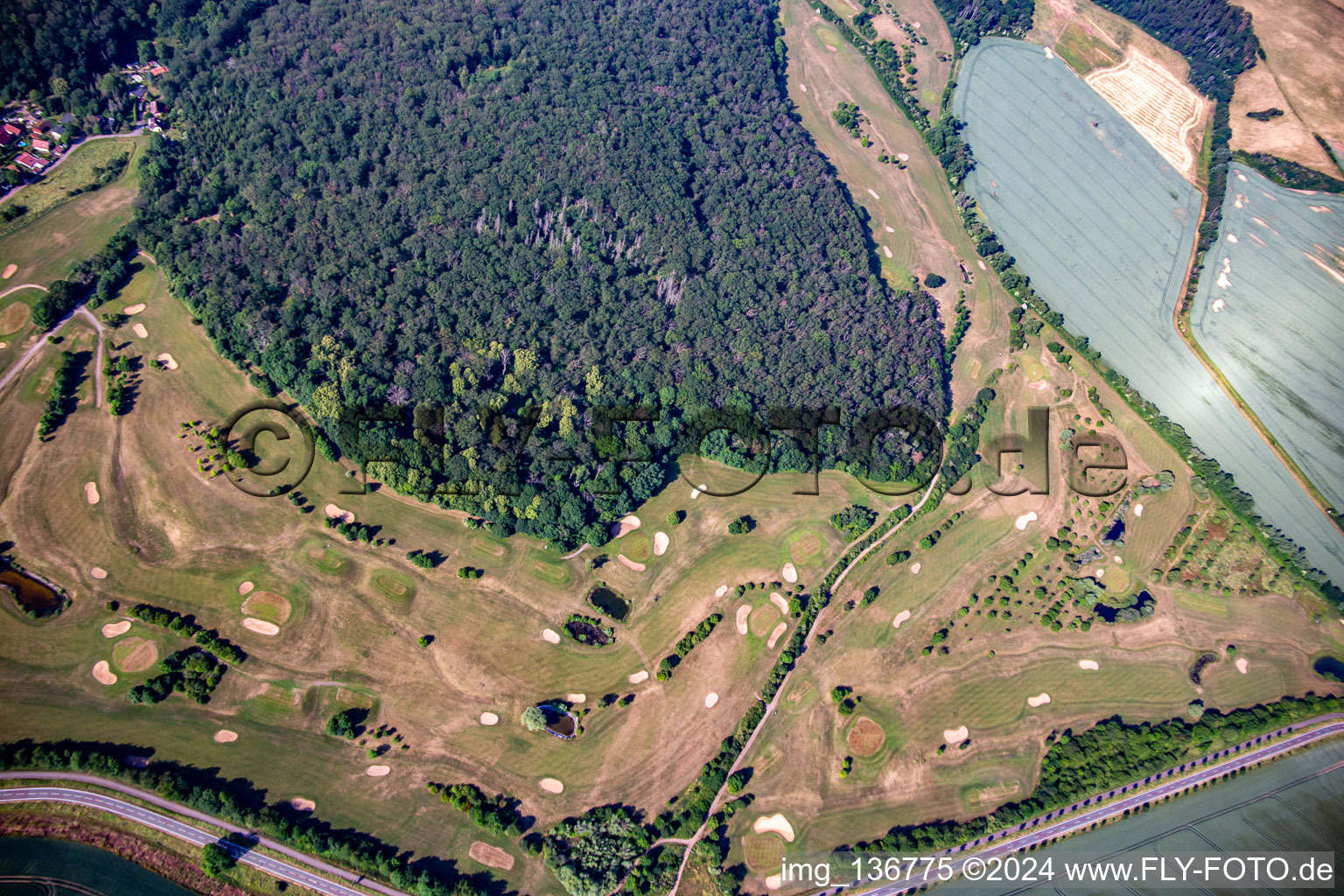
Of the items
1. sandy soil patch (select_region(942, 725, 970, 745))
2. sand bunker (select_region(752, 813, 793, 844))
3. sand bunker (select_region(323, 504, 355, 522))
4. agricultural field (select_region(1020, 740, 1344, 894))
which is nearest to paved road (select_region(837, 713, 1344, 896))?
agricultural field (select_region(1020, 740, 1344, 894))

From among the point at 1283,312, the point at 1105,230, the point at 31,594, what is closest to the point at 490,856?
the point at 31,594

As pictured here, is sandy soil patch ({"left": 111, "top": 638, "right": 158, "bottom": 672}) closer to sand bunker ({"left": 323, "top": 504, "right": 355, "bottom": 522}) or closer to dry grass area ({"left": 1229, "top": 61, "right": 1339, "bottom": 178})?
sand bunker ({"left": 323, "top": 504, "right": 355, "bottom": 522})

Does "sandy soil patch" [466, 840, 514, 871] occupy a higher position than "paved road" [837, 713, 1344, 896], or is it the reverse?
"sandy soil patch" [466, 840, 514, 871]

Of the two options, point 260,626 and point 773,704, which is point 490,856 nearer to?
point 773,704

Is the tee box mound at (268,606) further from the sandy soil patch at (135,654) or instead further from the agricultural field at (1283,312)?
the agricultural field at (1283,312)

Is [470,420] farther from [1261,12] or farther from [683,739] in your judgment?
[1261,12]

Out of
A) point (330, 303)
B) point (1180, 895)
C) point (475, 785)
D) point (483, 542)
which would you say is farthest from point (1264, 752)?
point (330, 303)
